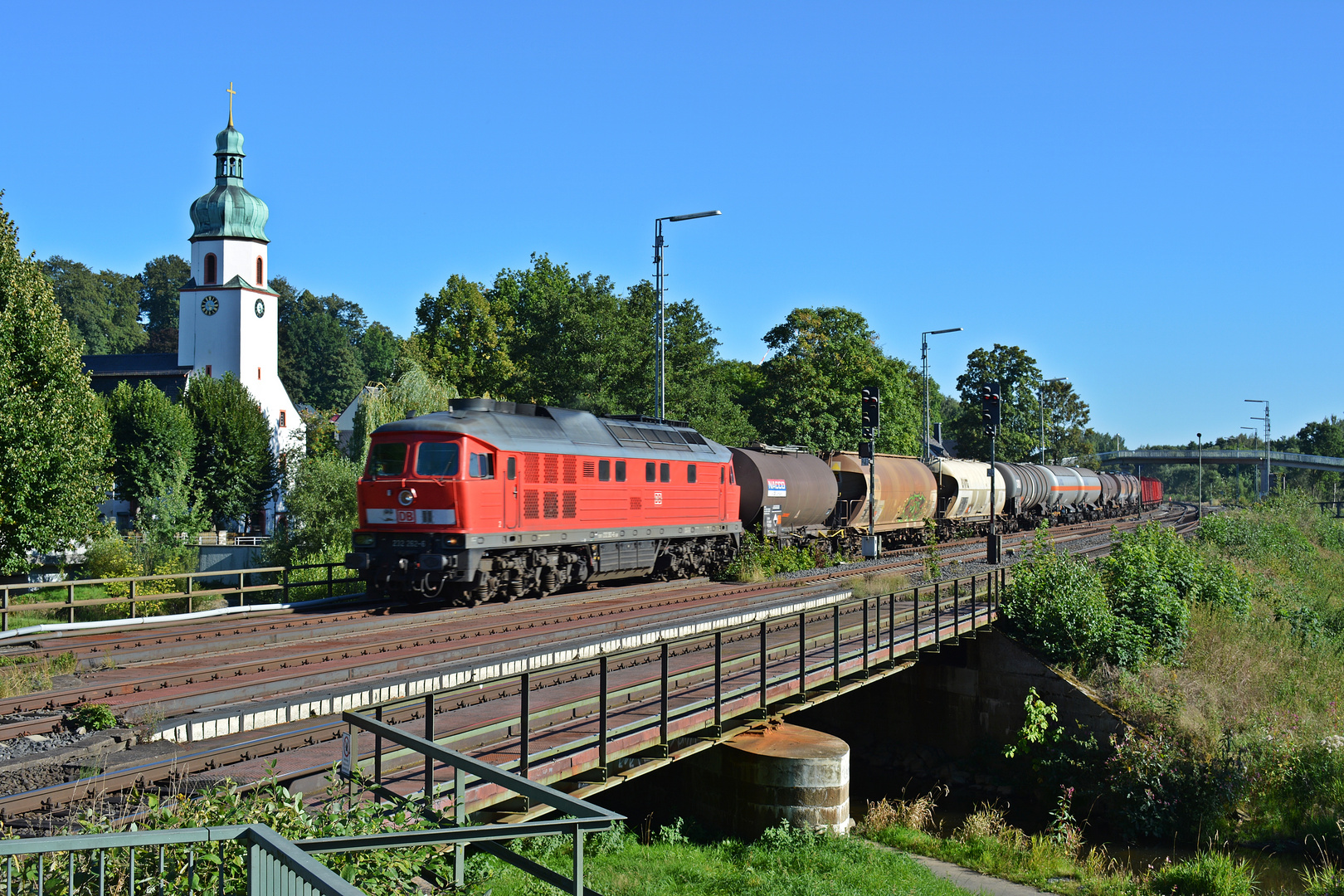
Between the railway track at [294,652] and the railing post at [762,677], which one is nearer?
the railway track at [294,652]

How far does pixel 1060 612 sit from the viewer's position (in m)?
20.8

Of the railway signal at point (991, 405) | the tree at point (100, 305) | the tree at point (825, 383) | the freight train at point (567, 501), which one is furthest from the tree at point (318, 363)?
the railway signal at point (991, 405)

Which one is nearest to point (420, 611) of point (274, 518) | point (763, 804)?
point (763, 804)

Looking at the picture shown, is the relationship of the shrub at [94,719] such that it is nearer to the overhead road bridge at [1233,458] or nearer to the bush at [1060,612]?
the bush at [1060,612]

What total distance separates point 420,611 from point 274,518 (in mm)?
44323

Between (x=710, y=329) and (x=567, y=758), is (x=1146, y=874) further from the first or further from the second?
(x=710, y=329)

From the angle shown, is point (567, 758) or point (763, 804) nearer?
point (567, 758)

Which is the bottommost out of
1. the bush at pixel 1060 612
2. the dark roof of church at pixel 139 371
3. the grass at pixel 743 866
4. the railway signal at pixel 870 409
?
the grass at pixel 743 866

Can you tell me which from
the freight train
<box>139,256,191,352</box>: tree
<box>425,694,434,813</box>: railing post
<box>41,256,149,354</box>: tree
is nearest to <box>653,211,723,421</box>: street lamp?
the freight train

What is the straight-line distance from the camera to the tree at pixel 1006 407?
8331 centimetres

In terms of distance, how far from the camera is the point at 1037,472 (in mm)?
51000

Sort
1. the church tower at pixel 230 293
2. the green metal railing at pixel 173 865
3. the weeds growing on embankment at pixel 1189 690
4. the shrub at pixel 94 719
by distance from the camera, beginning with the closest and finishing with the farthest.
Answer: the green metal railing at pixel 173 865, the shrub at pixel 94 719, the weeds growing on embankment at pixel 1189 690, the church tower at pixel 230 293

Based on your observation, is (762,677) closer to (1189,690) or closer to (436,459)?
(436,459)

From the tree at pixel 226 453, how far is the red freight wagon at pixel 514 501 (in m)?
34.0
